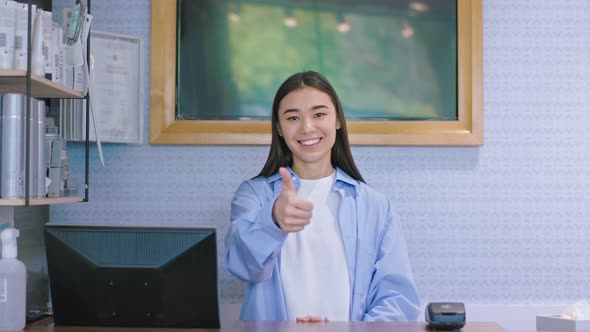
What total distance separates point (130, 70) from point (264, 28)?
57 cm

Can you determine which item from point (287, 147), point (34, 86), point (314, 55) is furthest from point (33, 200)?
point (314, 55)

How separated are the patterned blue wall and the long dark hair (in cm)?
38

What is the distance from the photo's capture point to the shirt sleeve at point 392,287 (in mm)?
1977

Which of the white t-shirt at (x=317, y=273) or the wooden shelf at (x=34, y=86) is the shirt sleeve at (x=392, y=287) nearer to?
the white t-shirt at (x=317, y=273)

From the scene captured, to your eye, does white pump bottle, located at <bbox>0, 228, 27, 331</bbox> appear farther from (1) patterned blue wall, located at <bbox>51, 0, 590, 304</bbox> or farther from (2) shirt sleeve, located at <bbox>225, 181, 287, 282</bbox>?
(1) patterned blue wall, located at <bbox>51, 0, 590, 304</bbox>

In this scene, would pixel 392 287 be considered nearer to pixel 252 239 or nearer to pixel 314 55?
pixel 252 239

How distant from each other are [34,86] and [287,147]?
2.82 ft

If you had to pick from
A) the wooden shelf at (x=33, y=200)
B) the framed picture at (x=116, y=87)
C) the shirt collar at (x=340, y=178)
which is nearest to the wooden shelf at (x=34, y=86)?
the framed picture at (x=116, y=87)

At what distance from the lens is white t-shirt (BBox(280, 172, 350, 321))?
6.73 ft

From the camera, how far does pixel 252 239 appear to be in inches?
66.9

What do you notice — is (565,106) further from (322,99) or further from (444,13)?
(322,99)

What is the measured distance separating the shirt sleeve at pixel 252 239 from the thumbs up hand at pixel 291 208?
6 cm

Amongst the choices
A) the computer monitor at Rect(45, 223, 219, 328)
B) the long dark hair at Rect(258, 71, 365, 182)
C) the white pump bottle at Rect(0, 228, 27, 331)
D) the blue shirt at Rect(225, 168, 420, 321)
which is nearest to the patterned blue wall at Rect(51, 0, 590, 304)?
the long dark hair at Rect(258, 71, 365, 182)

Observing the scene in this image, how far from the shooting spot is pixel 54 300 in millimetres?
1459
